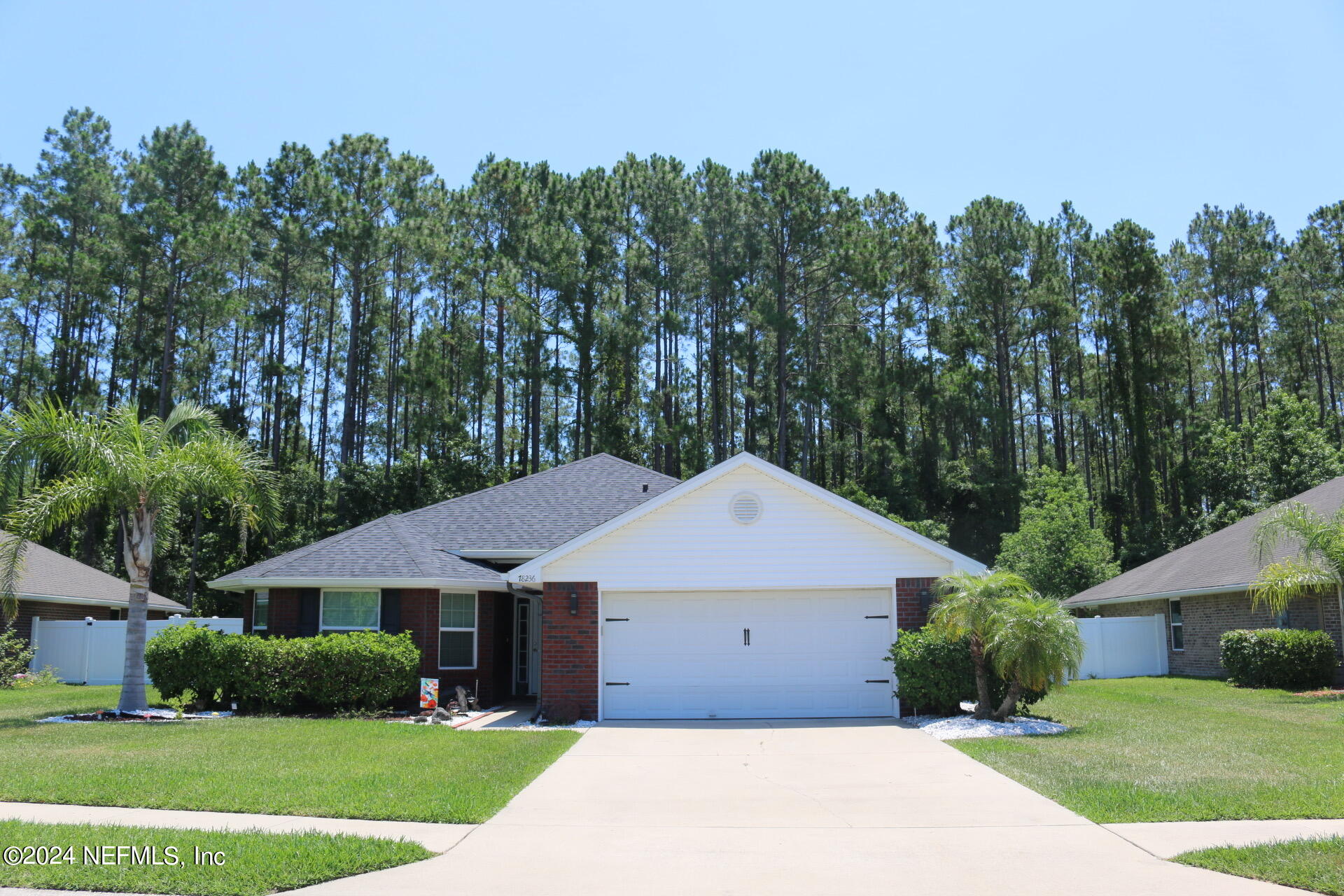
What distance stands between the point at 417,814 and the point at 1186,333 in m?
45.8

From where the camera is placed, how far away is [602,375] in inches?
1599

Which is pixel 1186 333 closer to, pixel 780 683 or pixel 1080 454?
pixel 1080 454

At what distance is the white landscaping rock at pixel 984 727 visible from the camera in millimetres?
13531

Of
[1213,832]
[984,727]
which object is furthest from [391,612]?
[1213,832]

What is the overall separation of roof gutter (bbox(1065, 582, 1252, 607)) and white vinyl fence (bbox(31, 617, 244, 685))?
2393 centimetres

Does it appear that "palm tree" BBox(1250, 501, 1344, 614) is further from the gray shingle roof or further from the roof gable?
the gray shingle roof

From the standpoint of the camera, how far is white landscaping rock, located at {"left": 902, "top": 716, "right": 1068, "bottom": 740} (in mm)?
13531

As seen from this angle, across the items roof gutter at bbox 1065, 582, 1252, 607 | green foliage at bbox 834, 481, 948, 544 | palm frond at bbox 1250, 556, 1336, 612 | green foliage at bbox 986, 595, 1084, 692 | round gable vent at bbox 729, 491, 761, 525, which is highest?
green foliage at bbox 834, 481, 948, 544

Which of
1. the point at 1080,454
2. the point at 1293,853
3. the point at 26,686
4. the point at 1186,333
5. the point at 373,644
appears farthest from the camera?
the point at 1080,454

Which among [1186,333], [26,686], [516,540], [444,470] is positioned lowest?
[26,686]

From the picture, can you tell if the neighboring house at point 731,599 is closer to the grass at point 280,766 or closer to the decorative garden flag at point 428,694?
the decorative garden flag at point 428,694

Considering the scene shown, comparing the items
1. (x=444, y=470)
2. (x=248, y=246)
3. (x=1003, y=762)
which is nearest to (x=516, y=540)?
(x=1003, y=762)

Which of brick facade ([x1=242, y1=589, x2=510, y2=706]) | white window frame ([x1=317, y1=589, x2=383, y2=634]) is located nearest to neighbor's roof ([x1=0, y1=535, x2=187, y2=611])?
brick facade ([x1=242, y1=589, x2=510, y2=706])

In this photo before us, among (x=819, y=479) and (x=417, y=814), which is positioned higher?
(x=819, y=479)
